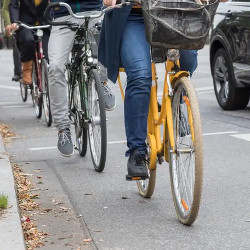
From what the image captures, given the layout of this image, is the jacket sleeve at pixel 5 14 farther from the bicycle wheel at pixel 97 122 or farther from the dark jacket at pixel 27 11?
the bicycle wheel at pixel 97 122

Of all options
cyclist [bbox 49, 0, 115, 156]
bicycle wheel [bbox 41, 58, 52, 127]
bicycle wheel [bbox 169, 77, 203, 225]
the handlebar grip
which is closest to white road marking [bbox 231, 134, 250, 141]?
cyclist [bbox 49, 0, 115, 156]

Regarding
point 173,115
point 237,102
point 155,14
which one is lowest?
point 237,102

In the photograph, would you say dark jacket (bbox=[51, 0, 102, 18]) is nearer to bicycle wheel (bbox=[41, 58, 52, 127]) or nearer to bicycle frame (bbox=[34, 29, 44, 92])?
bicycle wheel (bbox=[41, 58, 52, 127])

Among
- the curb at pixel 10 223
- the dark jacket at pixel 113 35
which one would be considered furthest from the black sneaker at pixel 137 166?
the curb at pixel 10 223

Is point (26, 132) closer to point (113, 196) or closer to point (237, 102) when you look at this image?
point (237, 102)

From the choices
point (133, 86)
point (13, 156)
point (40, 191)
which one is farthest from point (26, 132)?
point (133, 86)

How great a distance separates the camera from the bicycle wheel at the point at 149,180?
5.59 metres

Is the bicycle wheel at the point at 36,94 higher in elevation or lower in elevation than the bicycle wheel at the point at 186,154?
lower

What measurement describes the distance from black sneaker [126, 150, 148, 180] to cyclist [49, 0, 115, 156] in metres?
2.20

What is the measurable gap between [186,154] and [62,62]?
269 centimetres

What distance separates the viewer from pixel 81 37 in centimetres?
767

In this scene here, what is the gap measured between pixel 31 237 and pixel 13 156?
3.28m

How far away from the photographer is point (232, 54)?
437 inches

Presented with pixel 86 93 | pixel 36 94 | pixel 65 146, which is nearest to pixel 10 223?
pixel 86 93
